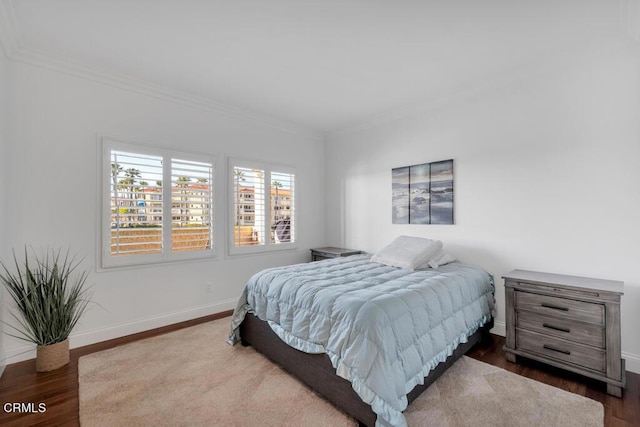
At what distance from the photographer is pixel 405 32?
2.21m

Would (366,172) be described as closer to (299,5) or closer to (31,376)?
(299,5)

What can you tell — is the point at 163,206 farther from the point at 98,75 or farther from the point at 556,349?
the point at 556,349

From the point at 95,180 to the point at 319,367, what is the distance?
273cm

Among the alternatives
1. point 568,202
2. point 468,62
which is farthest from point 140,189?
point 568,202

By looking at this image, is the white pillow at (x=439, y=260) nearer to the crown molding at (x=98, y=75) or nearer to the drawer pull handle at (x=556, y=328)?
the drawer pull handle at (x=556, y=328)

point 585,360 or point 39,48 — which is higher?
point 39,48

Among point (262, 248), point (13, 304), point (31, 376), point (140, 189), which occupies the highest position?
point (140, 189)

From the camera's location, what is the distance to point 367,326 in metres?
1.62

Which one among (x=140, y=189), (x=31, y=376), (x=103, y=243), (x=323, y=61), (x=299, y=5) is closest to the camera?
(x=299, y=5)

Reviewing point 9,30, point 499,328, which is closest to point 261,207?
point 9,30

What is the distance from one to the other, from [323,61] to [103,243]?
2.77 m

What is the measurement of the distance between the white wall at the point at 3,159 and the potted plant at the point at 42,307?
89mm

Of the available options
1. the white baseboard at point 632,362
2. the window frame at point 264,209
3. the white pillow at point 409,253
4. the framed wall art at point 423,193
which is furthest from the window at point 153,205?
the white baseboard at point 632,362

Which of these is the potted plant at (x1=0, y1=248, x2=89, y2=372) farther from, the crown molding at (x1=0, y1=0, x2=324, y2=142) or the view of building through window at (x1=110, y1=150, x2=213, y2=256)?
the crown molding at (x1=0, y1=0, x2=324, y2=142)
